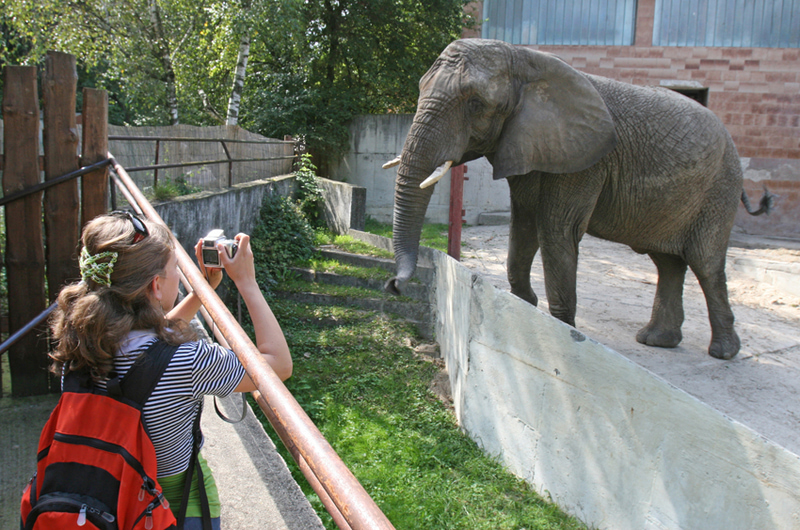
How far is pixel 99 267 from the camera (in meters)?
1.42

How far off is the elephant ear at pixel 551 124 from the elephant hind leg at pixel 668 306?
1.77 meters

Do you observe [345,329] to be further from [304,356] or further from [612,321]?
[612,321]

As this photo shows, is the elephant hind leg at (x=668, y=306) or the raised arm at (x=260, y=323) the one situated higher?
the raised arm at (x=260, y=323)

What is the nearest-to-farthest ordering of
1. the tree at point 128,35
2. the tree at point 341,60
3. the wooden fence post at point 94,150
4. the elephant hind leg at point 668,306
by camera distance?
the wooden fence post at point 94,150 < the elephant hind leg at point 668,306 < the tree at point 128,35 < the tree at point 341,60

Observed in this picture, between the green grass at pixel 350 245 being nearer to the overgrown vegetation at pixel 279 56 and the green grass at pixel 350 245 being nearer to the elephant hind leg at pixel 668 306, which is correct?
the elephant hind leg at pixel 668 306

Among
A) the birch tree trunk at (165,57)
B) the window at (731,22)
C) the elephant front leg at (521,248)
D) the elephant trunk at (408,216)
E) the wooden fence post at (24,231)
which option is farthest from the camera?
the birch tree trunk at (165,57)

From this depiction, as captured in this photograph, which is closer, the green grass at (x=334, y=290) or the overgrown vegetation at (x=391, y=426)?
the overgrown vegetation at (x=391, y=426)

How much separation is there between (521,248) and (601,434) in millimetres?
2148

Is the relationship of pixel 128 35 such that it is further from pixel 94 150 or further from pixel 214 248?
pixel 214 248

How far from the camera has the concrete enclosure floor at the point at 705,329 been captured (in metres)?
Result: 4.35

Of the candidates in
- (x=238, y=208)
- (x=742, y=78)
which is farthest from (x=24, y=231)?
(x=742, y=78)

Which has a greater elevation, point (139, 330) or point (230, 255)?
point (230, 255)

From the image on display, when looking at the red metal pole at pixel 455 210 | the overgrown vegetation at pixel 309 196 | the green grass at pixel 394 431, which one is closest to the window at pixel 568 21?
the overgrown vegetation at pixel 309 196

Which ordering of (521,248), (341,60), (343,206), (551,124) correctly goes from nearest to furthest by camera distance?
(551,124), (521,248), (343,206), (341,60)
